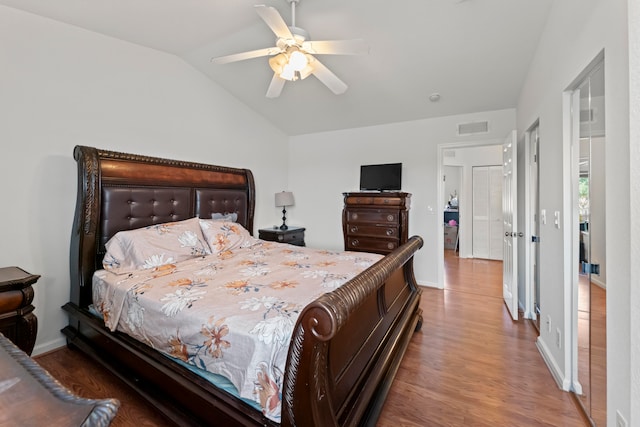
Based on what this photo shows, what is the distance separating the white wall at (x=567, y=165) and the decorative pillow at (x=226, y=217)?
3203 mm

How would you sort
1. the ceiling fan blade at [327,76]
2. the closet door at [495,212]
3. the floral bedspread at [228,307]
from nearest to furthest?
the floral bedspread at [228,307], the ceiling fan blade at [327,76], the closet door at [495,212]

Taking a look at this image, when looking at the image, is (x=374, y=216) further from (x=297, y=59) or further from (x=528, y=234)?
(x=297, y=59)

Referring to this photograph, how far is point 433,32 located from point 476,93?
1.18 meters

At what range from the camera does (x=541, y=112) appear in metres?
2.43

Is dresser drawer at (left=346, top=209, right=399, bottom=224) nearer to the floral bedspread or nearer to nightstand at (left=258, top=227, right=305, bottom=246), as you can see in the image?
nightstand at (left=258, top=227, right=305, bottom=246)

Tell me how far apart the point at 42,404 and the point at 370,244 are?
3730 mm

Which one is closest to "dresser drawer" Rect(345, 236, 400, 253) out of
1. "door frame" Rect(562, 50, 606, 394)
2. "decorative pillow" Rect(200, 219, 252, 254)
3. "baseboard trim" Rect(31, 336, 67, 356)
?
"decorative pillow" Rect(200, 219, 252, 254)

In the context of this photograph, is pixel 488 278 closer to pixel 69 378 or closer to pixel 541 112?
pixel 541 112

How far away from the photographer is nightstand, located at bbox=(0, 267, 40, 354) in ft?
6.08

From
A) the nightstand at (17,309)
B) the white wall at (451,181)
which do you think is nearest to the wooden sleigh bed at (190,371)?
the nightstand at (17,309)

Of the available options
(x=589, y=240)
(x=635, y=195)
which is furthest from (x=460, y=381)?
(x=635, y=195)

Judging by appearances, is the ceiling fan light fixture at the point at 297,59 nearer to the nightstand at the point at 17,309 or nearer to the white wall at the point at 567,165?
the white wall at the point at 567,165

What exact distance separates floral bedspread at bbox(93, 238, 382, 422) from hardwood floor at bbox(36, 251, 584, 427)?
48cm

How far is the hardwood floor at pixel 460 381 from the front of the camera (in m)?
1.69
